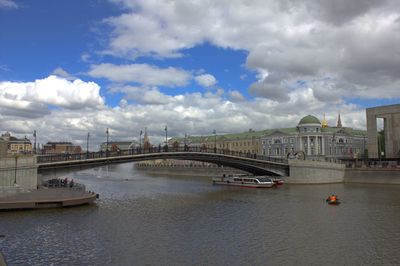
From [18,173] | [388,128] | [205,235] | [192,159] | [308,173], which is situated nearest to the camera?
[205,235]

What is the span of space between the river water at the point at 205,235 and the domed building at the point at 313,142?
86947 mm

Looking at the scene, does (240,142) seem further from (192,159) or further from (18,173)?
(18,173)

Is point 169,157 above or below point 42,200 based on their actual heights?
above

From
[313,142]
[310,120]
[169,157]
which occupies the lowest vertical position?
[169,157]

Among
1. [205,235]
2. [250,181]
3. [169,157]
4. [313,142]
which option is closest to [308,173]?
[250,181]

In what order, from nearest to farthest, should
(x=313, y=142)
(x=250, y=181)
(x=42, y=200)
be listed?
(x=42, y=200) → (x=250, y=181) → (x=313, y=142)

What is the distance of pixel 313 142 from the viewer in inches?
5167

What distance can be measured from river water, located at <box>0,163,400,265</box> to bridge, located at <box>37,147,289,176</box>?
8655 millimetres

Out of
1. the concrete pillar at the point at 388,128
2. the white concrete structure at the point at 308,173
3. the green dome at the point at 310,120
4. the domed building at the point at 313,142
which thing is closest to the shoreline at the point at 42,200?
the white concrete structure at the point at 308,173

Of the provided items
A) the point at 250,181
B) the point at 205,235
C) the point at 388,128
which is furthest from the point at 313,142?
the point at 205,235

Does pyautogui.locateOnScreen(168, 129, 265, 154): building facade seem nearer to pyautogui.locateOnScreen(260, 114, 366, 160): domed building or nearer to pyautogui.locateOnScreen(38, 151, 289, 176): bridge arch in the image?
pyautogui.locateOnScreen(260, 114, 366, 160): domed building

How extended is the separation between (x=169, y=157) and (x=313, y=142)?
80851 mm

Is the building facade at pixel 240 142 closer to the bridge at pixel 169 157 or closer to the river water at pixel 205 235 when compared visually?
the bridge at pixel 169 157

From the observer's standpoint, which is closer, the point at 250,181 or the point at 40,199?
the point at 40,199
